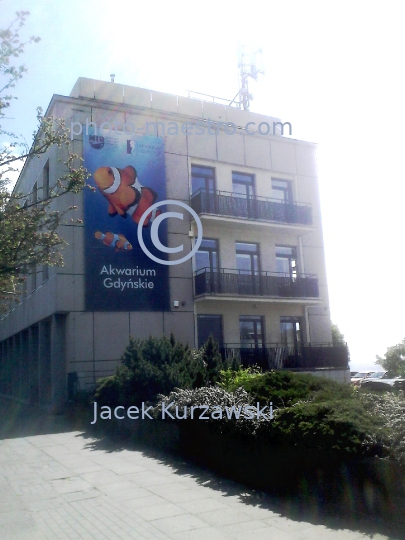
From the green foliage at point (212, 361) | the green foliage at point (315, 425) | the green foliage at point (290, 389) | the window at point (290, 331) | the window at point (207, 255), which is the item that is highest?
the window at point (207, 255)

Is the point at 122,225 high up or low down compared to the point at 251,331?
up

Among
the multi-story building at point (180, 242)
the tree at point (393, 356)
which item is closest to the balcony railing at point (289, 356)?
the multi-story building at point (180, 242)

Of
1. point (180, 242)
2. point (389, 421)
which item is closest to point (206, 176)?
point (180, 242)

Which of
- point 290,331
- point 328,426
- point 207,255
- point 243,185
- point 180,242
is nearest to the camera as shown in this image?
point 328,426

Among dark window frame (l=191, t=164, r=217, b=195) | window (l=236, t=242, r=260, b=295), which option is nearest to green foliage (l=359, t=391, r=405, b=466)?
window (l=236, t=242, r=260, b=295)

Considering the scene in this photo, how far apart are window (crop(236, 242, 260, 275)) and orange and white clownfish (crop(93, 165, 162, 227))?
408 cm

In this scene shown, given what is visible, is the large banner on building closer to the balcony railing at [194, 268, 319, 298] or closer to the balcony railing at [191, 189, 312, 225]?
the balcony railing at [194, 268, 319, 298]

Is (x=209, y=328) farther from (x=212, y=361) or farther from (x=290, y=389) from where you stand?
(x=290, y=389)

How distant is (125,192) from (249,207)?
17.7ft

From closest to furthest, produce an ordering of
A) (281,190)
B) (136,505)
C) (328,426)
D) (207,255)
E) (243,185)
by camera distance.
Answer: (328,426) → (136,505) → (207,255) → (243,185) → (281,190)

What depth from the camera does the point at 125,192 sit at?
20.1 metres

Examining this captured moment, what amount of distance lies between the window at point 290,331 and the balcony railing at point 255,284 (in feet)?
4.25

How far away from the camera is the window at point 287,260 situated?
2344cm

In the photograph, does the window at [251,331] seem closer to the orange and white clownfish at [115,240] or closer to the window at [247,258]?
the window at [247,258]
